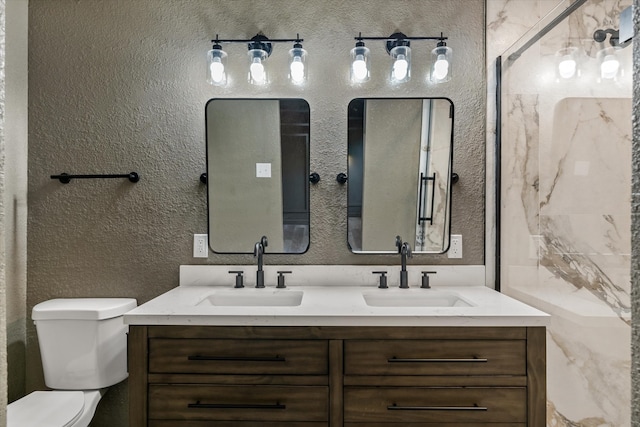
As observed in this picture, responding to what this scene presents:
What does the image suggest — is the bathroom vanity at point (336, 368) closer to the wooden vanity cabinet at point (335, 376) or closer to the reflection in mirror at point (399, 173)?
the wooden vanity cabinet at point (335, 376)

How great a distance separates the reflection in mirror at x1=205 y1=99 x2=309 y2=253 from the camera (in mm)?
2014

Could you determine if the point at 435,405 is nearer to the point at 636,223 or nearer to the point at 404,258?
the point at 404,258

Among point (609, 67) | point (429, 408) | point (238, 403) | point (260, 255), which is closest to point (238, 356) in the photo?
point (238, 403)

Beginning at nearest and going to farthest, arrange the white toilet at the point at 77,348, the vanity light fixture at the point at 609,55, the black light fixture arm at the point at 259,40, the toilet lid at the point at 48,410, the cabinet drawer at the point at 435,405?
the vanity light fixture at the point at 609,55, the cabinet drawer at the point at 435,405, the toilet lid at the point at 48,410, the white toilet at the point at 77,348, the black light fixture arm at the point at 259,40

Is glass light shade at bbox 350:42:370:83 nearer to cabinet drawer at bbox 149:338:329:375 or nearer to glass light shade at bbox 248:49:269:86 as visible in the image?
glass light shade at bbox 248:49:269:86

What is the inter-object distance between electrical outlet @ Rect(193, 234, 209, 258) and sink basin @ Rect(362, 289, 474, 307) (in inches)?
34.0

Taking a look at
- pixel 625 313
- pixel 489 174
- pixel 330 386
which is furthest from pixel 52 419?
pixel 489 174

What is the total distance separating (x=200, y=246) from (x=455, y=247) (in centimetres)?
135

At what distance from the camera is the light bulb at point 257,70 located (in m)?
1.96

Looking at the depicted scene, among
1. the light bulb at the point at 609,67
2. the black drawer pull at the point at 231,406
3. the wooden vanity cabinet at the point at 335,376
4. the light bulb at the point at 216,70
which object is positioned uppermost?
the light bulb at the point at 216,70

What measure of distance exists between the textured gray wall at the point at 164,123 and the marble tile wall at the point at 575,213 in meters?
0.25

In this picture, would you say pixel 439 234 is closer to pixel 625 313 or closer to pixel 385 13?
pixel 625 313

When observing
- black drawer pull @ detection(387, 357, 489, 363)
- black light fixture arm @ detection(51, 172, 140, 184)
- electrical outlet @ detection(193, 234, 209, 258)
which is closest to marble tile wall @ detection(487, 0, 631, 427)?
black drawer pull @ detection(387, 357, 489, 363)

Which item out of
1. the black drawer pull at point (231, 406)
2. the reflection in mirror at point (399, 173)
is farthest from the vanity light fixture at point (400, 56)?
the black drawer pull at point (231, 406)
